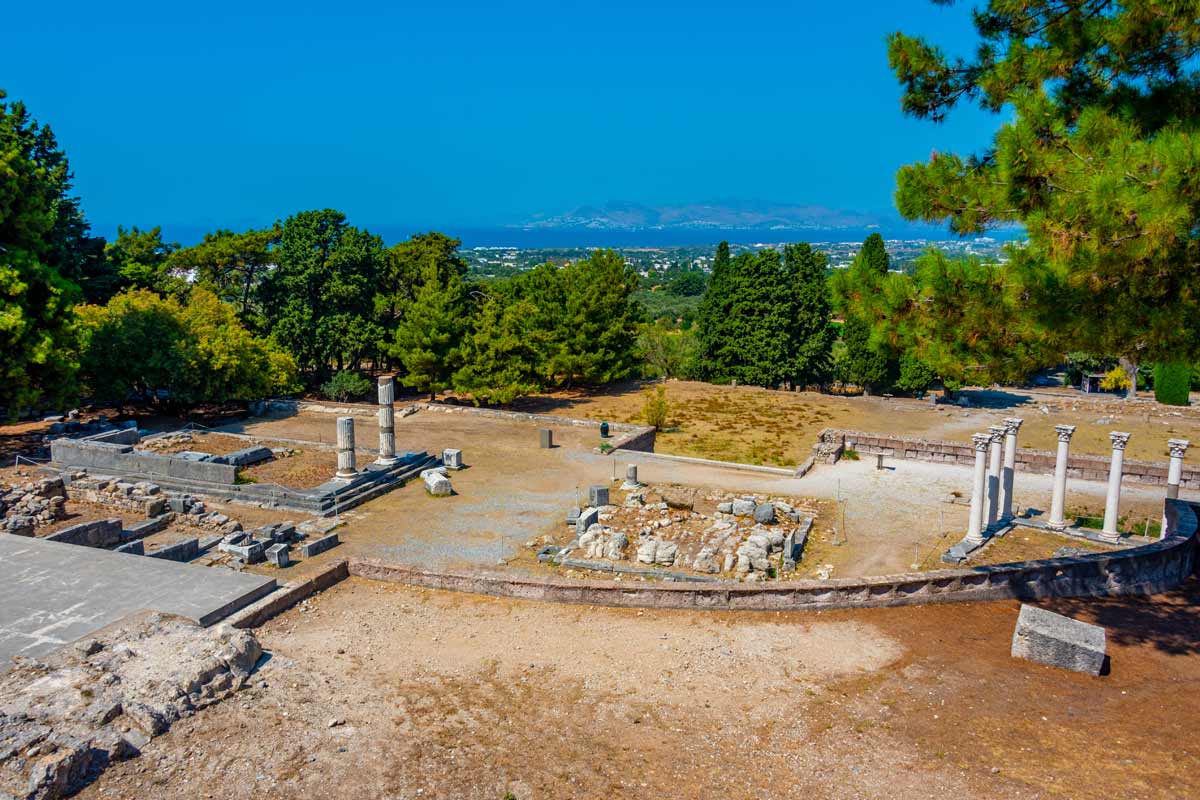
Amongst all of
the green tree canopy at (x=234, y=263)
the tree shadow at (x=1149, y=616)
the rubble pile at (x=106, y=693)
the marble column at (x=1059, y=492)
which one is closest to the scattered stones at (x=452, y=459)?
the rubble pile at (x=106, y=693)

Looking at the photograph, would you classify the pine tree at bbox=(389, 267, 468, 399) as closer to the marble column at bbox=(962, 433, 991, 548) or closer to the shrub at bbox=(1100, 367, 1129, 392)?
the marble column at bbox=(962, 433, 991, 548)

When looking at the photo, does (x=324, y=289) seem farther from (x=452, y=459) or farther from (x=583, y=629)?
(x=583, y=629)

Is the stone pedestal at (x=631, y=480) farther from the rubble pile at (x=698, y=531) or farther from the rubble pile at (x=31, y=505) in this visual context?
the rubble pile at (x=31, y=505)

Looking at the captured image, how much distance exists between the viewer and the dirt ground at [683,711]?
9.26 meters

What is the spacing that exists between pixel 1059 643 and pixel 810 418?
25240mm

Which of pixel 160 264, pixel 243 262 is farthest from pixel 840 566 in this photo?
pixel 160 264

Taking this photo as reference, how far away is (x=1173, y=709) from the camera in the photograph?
10914 mm

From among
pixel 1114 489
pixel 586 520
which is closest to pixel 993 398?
pixel 1114 489

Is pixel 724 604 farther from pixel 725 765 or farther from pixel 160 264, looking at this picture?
pixel 160 264

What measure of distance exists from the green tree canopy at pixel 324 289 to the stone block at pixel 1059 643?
30.6m

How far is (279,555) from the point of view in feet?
56.0

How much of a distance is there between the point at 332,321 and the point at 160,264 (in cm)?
1003

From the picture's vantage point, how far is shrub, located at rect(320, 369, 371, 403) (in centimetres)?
3747

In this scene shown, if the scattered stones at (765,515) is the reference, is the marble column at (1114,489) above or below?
above
